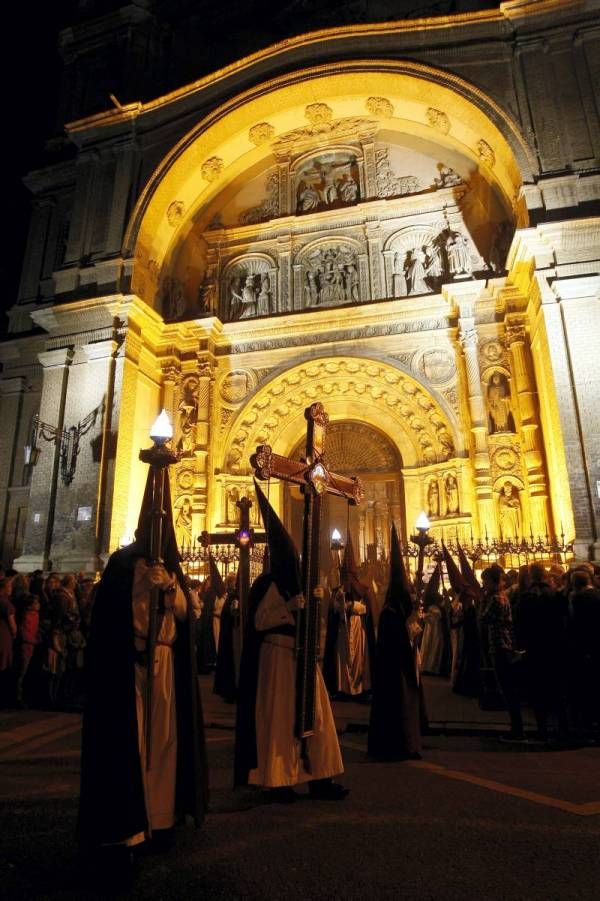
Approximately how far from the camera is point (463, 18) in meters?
13.0

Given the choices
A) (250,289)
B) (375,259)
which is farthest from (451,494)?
(250,289)

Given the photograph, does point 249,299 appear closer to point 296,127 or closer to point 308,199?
point 308,199

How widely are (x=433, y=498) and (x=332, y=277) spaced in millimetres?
6204

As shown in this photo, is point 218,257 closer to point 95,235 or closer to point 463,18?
point 95,235

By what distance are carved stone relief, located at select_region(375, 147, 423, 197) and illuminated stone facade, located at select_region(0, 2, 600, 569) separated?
0.26 ft

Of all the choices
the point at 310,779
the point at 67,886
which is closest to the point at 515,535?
the point at 310,779

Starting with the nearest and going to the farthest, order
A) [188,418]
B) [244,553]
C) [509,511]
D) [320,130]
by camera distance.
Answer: [244,553]
[509,511]
[188,418]
[320,130]

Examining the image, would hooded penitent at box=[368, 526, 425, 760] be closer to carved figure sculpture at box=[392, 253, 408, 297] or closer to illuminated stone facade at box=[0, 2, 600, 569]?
illuminated stone facade at box=[0, 2, 600, 569]

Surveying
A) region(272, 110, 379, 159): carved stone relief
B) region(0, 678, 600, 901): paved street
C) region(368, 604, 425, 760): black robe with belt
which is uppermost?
region(272, 110, 379, 159): carved stone relief

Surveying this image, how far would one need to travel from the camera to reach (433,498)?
12.5 meters

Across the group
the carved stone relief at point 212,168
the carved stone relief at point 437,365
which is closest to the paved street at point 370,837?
the carved stone relief at point 437,365

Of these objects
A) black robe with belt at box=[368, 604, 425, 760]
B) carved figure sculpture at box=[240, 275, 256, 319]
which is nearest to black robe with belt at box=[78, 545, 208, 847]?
black robe with belt at box=[368, 604, 425, 760]

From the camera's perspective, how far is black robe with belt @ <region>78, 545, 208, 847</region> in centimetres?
260

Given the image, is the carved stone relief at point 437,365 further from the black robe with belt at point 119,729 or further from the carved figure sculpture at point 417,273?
the black robe with belt at point 119,729
